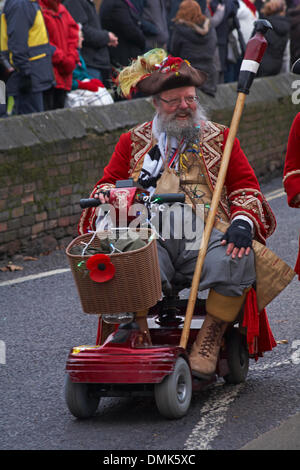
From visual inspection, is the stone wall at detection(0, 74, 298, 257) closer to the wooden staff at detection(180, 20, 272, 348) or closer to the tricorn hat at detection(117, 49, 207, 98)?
the tricorn hat at detection(117, 49, 207, 98)

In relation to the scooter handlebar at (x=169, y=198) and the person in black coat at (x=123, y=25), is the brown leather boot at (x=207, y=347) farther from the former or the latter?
the person in black coat at (x=123, y=25)

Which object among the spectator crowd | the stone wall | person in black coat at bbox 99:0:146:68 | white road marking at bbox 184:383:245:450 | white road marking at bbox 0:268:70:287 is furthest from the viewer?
person in black coat at bbox 99:0:146:68

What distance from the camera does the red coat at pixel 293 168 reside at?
17.9 ft

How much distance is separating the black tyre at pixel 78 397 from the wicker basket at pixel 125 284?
0.39m

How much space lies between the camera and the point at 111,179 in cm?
563

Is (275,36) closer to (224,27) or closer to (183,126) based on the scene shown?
(224,27)

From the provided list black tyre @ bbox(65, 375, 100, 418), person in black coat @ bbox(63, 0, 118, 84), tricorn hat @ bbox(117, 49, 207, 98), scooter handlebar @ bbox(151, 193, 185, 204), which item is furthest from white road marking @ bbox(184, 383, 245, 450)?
person in black coat @ bbox(63, 0, 118, 84)

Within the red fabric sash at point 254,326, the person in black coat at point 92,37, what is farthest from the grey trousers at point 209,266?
the person in black coat at point 92,37

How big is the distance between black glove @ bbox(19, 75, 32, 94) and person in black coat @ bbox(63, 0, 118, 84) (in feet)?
4.82

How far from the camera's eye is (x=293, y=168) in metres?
5.53

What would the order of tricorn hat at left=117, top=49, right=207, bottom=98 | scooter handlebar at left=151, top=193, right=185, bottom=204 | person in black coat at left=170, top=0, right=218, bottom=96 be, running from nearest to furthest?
1. scooter handlebar at left=151, top=193, right=185, bottom=204
2. tricorn hat at left=117, top=49, right=207, bottom=98
3. person in black coat at left=170, top=0, right=218, bottom=96

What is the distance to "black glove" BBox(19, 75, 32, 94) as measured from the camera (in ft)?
34.5
